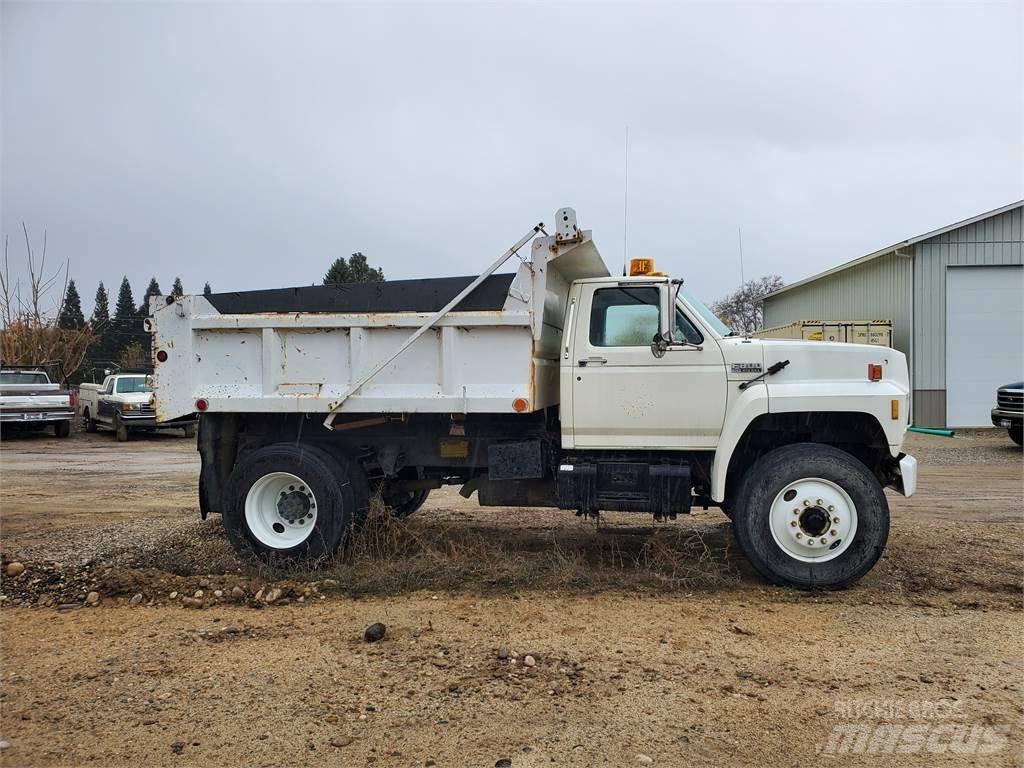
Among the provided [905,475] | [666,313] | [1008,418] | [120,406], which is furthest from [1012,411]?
[120,406]

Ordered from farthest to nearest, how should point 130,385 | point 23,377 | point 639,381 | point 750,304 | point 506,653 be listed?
point 750,304, point 130,385, point 23,377, point 639,381, point 506,653

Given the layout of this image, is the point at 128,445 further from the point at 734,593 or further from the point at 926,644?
the point at 926,644

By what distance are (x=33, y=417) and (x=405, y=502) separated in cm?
1553

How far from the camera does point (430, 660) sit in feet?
13.1

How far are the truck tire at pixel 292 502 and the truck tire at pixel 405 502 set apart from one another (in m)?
0.85

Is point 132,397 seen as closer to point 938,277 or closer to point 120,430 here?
point 120,430

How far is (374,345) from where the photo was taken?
18.7ft

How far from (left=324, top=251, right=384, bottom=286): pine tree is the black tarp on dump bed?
19.5 m

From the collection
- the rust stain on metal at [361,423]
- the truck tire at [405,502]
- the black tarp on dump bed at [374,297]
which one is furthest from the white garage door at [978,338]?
the rust stain on metal at [361,423]

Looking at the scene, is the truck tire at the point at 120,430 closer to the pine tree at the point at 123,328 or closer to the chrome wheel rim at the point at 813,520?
the chrome wheel rim at the point at 813,520

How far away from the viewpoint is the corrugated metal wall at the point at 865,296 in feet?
61.8

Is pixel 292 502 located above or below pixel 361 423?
below

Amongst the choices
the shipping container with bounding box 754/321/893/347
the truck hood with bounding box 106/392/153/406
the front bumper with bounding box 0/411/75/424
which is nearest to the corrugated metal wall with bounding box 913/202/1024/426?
the shipping container with bounding box 754/321/893/347

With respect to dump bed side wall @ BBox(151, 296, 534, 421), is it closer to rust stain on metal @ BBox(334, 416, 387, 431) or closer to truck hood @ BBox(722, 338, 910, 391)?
rust stain on metal @ BBox(334, 416, 387, 431)
